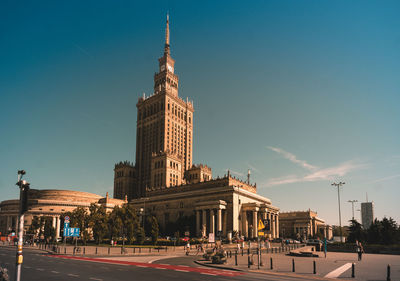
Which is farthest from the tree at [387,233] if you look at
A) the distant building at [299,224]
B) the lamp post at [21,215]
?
the distant building at [299,224]

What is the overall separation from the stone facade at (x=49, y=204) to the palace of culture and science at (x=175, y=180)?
1378 centimetres

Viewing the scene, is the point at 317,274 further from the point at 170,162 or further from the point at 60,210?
the point at 60,210

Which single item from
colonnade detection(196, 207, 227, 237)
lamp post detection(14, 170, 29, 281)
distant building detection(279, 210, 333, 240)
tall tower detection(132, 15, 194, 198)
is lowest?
distant building detection(279, 210, 333, 240)

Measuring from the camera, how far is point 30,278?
21.1 metres

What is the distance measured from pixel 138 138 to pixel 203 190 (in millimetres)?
61646

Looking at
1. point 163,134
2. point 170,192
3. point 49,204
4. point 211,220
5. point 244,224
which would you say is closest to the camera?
point 211,220

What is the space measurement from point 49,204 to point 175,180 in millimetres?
56429

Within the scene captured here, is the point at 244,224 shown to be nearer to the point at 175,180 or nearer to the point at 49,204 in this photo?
the point at 175,180

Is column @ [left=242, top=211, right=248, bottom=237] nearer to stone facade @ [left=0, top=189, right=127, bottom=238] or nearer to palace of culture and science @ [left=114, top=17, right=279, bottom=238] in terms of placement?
palace of culture and science @ [left=114, top=17, right=279, bottom=238]

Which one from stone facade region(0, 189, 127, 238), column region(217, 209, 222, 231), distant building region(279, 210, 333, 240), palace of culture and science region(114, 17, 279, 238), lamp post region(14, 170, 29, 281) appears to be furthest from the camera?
distant building region(279, 210, 333, 240)

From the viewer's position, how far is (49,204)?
132250 millimetres

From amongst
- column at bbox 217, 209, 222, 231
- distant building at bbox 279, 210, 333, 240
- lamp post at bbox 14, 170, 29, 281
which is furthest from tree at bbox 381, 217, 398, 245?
distant building at bbox 279, 210, 333, 240

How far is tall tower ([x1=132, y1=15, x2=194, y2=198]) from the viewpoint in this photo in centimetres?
13550

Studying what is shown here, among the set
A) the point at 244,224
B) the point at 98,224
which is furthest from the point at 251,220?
the point at 98,224
